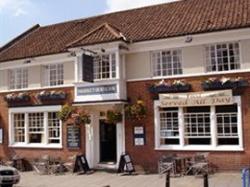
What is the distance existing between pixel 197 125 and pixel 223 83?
6.97 ft

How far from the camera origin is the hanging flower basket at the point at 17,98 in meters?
21.8

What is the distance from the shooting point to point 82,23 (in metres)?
24.5

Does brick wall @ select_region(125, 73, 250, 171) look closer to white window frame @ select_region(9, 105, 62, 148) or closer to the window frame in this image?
white window frame @ select_region(9, 105, 62, 148)

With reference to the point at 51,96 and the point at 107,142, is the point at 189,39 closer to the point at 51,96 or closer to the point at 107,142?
the point at 107,142

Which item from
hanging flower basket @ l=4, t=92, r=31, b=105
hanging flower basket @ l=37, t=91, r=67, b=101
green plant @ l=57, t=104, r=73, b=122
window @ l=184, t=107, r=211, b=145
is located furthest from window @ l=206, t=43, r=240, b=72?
hanging flower basket @ l=4, t=92, r=31, b=105

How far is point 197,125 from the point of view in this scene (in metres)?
17.6

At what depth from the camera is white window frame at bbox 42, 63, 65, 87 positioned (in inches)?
832

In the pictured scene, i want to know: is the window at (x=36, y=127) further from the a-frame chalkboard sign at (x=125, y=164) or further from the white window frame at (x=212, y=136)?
the white window frame at (x=212, y=136)

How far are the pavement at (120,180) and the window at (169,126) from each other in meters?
1.69

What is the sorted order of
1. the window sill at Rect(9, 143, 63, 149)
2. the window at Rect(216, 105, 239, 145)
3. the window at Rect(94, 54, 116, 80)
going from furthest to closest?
the window sill at Rect(9, 143, 63, 149)
the window at Rect(94, 54, 116, 80)
the window at Rect(216, 105, 239, 145)

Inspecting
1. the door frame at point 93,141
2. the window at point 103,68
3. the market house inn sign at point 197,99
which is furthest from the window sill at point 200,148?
the window at point 103,68

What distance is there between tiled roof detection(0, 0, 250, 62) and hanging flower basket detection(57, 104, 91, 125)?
2.99m

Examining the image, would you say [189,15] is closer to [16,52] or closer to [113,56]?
[113,56]

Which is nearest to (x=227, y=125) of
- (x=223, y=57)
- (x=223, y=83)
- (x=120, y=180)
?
(x=223, y=83)
